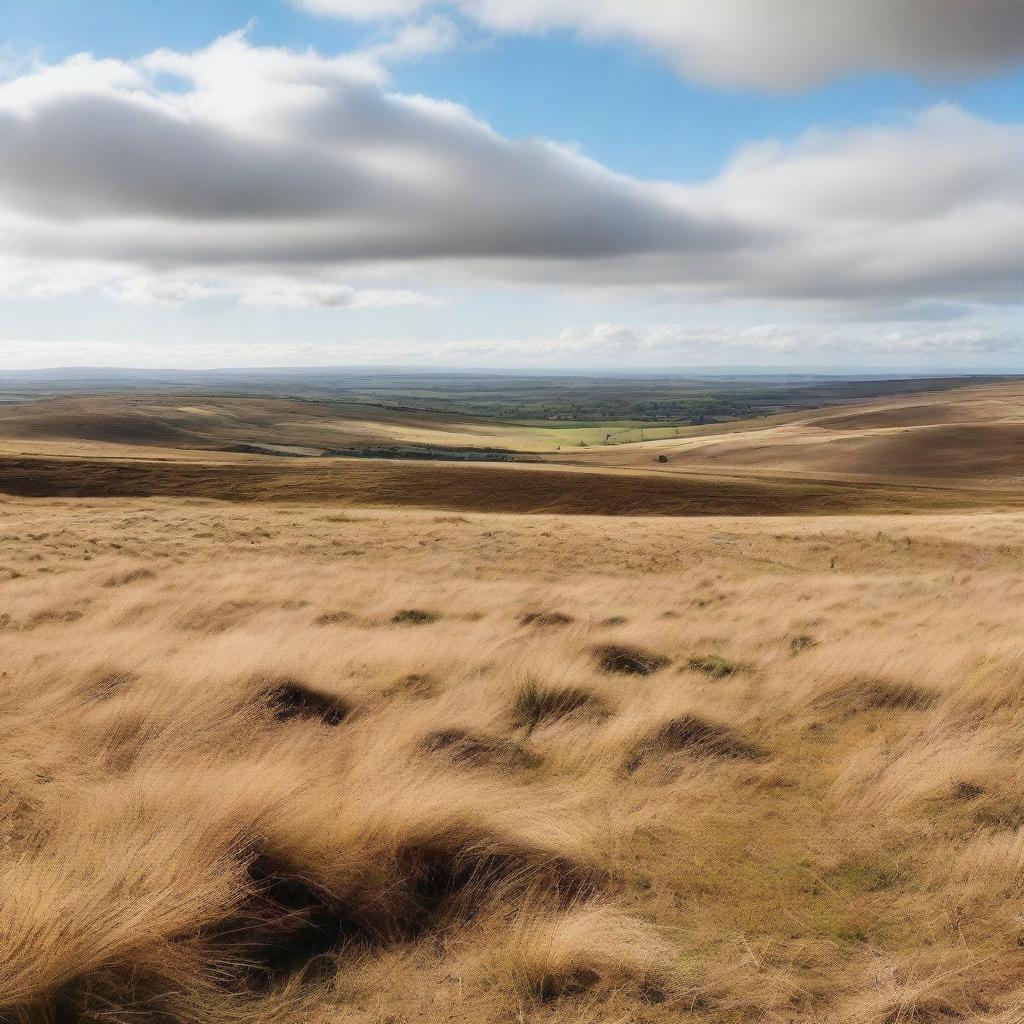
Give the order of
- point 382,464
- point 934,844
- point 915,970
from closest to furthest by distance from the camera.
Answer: point 915,970 < point 934,844 < point 382,464

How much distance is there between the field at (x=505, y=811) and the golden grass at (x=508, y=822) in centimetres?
2

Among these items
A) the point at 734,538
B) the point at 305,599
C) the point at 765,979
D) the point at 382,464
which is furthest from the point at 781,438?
the point at 765,979

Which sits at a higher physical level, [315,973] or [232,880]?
[232,880]

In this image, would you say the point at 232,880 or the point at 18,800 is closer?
the point at 232,880

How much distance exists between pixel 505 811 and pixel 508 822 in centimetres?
18

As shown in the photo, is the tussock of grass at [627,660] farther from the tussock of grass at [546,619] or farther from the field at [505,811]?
the tussock of grass at [546,619]

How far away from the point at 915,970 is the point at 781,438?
120979 mm

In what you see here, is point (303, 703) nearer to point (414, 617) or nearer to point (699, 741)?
point (699, 741)

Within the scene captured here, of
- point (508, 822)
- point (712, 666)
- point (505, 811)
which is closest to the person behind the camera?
point (508, 822)

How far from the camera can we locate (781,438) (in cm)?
11712

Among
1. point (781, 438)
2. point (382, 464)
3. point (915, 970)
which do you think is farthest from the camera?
point (781, 438)

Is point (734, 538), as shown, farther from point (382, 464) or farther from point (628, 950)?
point (382, 464)

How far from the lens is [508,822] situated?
465 cm

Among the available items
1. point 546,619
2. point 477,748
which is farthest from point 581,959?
point 546,619
